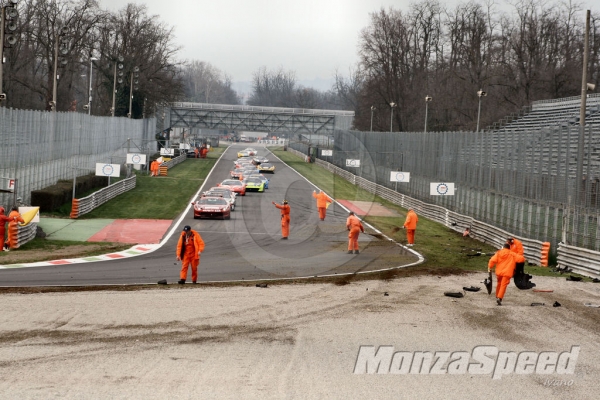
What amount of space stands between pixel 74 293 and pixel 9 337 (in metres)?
4.95

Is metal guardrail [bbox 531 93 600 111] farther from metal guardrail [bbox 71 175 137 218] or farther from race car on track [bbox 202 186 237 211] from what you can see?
metal guardrail [bbox 71 175 137 218]

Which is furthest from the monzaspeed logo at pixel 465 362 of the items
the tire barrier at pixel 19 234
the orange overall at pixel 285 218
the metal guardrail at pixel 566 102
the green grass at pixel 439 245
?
the metal guardrail at pixel 566 102

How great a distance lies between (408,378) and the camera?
12.5 m

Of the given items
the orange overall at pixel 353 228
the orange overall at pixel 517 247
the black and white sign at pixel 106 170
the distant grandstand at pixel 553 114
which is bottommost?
the orange overall at pixel 353 228

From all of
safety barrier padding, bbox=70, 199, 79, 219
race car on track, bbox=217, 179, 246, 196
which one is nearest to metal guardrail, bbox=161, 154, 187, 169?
race car on track, bbox=217, 179, 246, 196

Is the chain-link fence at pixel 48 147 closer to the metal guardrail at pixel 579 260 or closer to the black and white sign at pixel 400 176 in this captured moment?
the black and white sign at pixel 400 176

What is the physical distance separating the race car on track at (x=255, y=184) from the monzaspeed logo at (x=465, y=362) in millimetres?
44823

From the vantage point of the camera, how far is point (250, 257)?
27.4m

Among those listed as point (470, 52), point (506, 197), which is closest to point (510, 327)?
point (506, 197)

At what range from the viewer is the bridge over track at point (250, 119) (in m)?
122

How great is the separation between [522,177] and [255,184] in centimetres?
2883

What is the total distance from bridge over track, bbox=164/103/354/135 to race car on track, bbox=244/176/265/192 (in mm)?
62105

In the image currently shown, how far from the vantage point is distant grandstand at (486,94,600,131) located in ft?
172

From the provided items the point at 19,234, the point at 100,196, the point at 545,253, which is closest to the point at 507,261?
the point at 545,253
